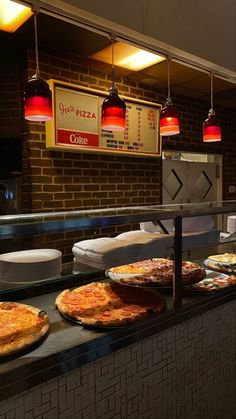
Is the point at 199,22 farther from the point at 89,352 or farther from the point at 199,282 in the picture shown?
A: the point at 89,352

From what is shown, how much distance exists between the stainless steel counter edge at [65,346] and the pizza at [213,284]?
0.13 meters

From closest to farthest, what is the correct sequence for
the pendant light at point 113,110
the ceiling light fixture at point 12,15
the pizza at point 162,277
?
the pizza at point 162,277 < the pendant light at point 113,110 < the ceiling light fixture at point 12,15

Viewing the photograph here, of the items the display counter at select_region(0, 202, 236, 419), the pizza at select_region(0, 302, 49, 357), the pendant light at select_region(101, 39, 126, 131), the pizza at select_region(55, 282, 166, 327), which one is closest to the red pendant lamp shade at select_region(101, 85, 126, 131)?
the pendant light at select_region(101, 39, 126, 131)

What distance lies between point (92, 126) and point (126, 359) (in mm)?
2456

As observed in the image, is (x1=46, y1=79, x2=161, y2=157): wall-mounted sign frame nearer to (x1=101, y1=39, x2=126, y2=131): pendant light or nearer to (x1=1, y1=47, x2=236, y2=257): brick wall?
(x1=1, y1=47, x2=236, y2=257): brick wall

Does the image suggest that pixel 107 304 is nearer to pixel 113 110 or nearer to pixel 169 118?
pixel 113 110

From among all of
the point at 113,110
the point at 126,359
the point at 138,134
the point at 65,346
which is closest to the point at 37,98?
the point at 113,110

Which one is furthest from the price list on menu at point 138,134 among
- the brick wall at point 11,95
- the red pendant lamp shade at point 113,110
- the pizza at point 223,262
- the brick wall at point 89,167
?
the pizza at point 223,262

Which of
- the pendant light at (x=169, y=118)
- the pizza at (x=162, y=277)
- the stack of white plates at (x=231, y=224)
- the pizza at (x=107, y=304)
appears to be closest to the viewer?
the pizza at (x=107, y=304)

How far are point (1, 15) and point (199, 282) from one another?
238cm

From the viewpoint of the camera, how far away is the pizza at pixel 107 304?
4.72 feet

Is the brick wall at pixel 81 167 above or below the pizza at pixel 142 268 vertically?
above

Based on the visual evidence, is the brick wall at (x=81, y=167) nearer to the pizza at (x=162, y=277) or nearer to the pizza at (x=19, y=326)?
the pizza at (x=162, y=277)

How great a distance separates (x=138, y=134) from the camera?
3.85 meters
